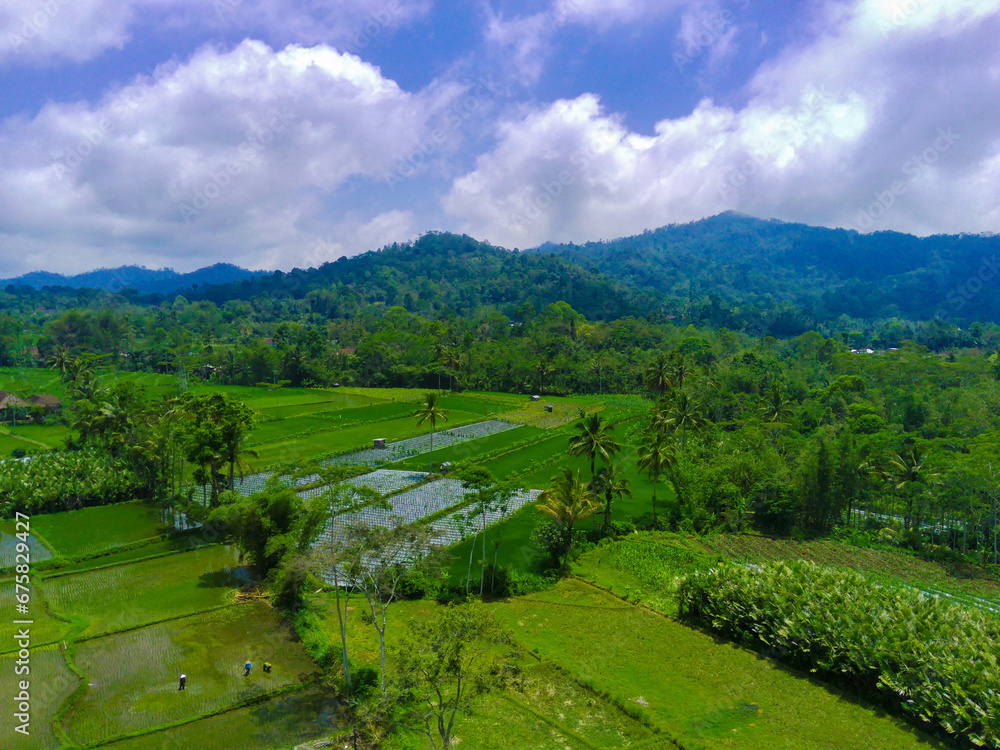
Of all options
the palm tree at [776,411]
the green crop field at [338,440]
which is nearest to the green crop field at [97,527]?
the green crop field at [338,440]

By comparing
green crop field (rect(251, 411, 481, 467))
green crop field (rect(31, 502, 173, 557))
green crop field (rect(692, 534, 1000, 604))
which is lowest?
green crop field (rect(692, 534, 1000, 604))

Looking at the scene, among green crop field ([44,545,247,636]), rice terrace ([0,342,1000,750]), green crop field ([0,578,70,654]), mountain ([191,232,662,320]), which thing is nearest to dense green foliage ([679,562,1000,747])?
rice terrace ([0,342,1000,750])

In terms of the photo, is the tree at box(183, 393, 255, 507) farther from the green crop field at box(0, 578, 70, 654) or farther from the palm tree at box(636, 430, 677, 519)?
the palm tree at box(636, 430, 677, 519)

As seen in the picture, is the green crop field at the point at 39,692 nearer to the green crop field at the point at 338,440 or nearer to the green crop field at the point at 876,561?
the green crop field at the point at 338,440

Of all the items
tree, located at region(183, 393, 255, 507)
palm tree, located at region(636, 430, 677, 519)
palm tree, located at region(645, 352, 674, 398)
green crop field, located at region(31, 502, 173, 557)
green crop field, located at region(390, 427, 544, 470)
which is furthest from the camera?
palm tree, located at region(645, 352, 674, 398)

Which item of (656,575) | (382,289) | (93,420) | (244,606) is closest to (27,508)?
(93,420)

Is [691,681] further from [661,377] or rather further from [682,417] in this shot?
[661,377]

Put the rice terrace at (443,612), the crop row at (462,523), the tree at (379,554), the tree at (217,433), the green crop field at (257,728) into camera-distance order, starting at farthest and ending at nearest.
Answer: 1. the crop row at (462,523)
2. the tree at (217,433)
3. the tree at (379,554)
4. the rice terrace at (443,612)
5. the green crop field at (257,728)
